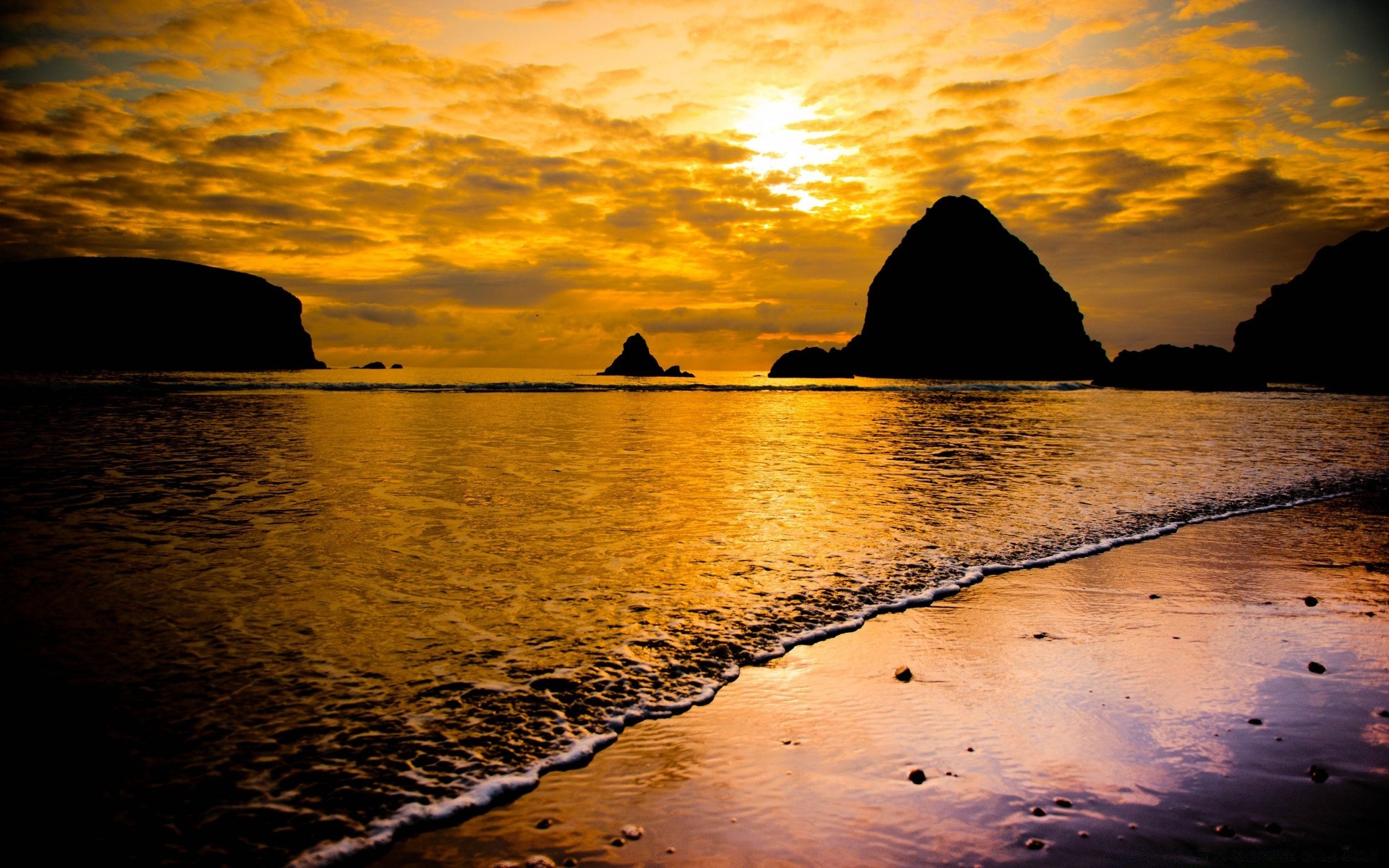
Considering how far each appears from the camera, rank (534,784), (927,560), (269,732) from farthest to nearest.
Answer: (927,560) → (269,732) → (534,784)

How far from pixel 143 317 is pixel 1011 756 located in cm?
21459

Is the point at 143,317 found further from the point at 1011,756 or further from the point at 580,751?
the point at 1011,756

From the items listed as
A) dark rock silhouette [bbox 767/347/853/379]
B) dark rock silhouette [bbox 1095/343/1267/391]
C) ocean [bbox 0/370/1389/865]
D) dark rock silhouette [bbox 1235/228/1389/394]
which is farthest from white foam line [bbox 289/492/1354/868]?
dark rock silhouette [bbox 767/347/853/379]

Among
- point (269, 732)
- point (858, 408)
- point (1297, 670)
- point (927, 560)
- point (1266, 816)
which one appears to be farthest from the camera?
point (858, 408)

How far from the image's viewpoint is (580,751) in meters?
4.22

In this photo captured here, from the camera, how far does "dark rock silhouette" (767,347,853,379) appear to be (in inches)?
6973

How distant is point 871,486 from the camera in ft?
47.5

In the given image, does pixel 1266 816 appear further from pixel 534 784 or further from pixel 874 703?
pixel 534 784

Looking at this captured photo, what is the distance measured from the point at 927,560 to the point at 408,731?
21.8 ft

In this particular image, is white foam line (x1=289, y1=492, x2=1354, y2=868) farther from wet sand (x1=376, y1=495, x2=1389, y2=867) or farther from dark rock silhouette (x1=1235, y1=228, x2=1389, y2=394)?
dark rock silhouette (x1=1235, y1=228, x2=1389, y2=394)

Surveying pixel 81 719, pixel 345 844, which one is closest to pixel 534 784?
pixel 345 844

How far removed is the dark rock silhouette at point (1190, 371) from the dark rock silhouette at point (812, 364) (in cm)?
8585

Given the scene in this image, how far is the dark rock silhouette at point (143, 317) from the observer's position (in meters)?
149

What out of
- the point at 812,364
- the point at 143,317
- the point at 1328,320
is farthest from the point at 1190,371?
the point at 143,317
